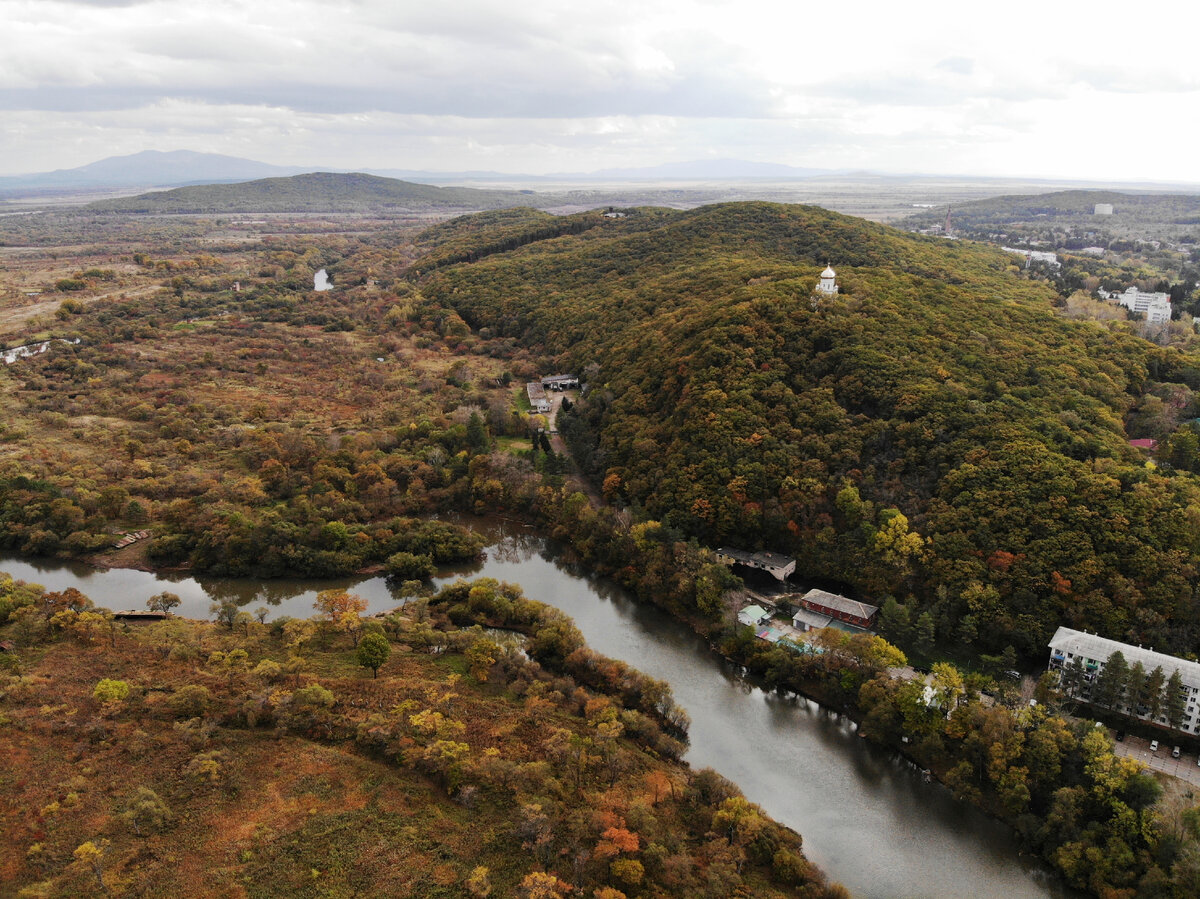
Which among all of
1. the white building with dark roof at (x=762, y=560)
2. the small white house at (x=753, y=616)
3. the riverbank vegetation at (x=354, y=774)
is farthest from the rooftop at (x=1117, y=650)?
the riverbank vegetation at (x=354, y=774)

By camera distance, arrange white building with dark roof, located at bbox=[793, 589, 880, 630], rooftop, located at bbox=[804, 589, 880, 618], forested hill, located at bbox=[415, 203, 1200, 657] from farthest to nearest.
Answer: rooftop, located at bbox=[804, 589, 880, 618], white building with dark roof, located at bbox=[793, 589, 880, 630], forested hill, located at bbox=[415, 203, 1200, 657]

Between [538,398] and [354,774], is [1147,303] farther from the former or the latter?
[354,774]

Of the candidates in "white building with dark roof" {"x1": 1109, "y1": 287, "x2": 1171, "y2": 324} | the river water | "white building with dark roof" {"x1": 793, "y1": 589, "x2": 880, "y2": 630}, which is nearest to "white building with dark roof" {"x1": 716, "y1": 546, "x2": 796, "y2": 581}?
"white building with dark roof" {"x1": 793, "y1": 589, "x2": 880, "y2": 630}

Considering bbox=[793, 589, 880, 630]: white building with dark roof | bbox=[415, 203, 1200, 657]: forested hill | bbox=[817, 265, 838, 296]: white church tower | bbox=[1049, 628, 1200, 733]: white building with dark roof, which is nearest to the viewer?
bbox=[1049, 628, 1200, 733]: white building with dark roof

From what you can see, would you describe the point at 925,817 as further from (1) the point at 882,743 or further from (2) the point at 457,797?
(2) the point at 457,797

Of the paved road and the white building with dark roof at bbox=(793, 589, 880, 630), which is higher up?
the white building with dark roof at bbox=(793, 589, 880, 630)

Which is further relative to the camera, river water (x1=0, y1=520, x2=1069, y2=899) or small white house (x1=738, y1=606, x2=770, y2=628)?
small white house (x1=738, y1=606, x2=770, y2=628)

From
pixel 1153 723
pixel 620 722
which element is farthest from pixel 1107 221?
pixel 620 722

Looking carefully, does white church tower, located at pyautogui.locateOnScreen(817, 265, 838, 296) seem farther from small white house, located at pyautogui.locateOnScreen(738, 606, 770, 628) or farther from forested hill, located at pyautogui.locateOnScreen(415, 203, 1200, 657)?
small white house, located at pyautogui.locateOnScreen(738, 606, 770, 628)
